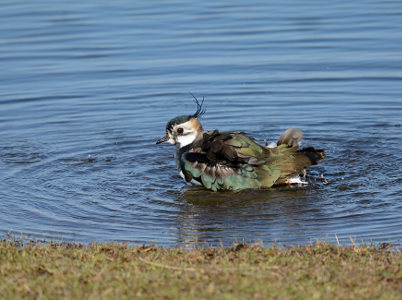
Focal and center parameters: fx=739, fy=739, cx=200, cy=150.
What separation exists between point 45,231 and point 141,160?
9.48ft

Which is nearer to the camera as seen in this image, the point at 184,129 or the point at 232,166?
the point at 232,166

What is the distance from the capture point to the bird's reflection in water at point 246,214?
7.53 meters

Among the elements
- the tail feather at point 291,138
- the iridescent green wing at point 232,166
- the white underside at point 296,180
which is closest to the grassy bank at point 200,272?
the iridescent green wing at point 232,166

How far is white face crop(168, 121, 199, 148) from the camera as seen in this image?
9.75 meters

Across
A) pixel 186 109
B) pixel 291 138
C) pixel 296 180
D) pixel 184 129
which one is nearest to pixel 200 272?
pixel 296 180

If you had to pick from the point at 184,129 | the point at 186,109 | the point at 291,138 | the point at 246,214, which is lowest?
the point at 246,214

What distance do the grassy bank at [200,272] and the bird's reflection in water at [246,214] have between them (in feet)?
3.17

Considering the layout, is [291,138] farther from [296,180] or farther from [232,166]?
[232,166]

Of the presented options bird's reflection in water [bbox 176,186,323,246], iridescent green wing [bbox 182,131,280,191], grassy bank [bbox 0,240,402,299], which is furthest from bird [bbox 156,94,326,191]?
grassy bank [bbox 0,240,402,299]

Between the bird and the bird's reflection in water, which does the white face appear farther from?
the bird's reflection in water

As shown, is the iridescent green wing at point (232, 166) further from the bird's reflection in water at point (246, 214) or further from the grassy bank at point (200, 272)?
the grassy bank at point (200, 272)

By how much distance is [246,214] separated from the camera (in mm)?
8305

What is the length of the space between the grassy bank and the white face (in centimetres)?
343

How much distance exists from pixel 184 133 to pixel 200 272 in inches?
171
